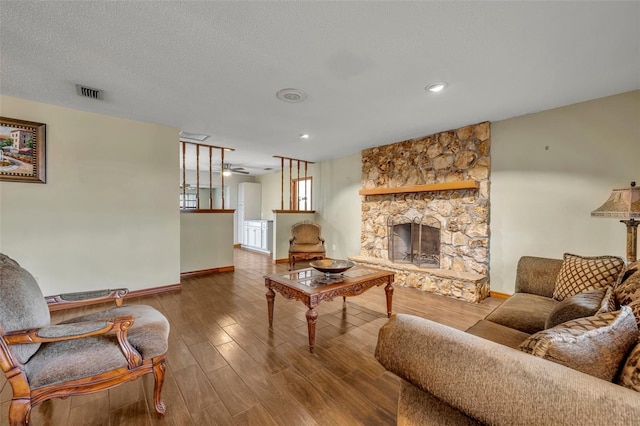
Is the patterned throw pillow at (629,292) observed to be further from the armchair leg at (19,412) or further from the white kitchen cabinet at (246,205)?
the white kitchen cabinet at (246,205)

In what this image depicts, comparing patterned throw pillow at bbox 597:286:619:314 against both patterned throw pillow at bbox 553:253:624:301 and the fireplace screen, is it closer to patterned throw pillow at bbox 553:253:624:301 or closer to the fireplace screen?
patterned throw pillow at bbox 553:253:624:301

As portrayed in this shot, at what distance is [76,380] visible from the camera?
4.12 feet

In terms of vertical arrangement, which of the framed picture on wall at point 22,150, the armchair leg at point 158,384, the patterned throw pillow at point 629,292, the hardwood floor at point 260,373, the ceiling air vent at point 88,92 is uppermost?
the ceiling air vent at point 88,92

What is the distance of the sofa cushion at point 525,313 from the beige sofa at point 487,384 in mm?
988

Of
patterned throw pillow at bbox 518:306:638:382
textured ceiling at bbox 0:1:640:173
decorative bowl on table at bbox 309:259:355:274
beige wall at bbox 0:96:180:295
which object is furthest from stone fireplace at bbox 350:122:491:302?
beige wall at bbox 0:96:180:295

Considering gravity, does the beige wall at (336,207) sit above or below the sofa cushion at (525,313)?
above

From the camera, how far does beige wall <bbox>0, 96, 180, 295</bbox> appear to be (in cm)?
285

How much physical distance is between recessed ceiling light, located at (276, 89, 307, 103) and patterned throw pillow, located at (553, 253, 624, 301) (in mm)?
2764

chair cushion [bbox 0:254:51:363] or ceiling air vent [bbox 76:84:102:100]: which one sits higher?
ceiling air vent [bbox 76:84:102:100]

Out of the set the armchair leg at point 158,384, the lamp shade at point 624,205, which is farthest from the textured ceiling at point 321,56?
the armchair leg at point 158,384

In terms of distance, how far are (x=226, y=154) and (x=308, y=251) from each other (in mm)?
2772

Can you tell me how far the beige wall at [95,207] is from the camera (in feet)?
9.35

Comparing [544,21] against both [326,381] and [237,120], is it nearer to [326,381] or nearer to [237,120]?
[326,381]

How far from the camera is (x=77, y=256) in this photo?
3.11 m
